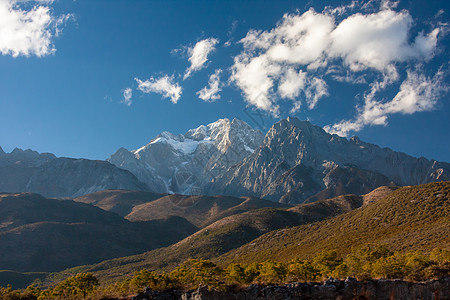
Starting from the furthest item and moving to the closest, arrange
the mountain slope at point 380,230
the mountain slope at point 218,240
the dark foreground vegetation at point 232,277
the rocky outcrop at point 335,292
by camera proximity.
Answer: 1. the mountain slope at point 218,240
2. the mountain slope at point 380,230
3. the dark foreground vegetation at point 232,277
4. the rocky outcrop at point 335,292

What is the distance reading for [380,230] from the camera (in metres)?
94.1

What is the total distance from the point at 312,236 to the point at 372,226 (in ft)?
61.1

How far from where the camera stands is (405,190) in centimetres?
12588

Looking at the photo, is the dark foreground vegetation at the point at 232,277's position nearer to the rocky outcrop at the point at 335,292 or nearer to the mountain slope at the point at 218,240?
the rocky outcrop at the point at 335,292

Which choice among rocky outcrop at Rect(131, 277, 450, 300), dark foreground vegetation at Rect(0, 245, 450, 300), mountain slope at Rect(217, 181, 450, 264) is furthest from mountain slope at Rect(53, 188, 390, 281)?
rocky outcrop at Rect(131, 277, 450, 300)

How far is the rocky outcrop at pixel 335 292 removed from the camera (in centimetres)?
3612

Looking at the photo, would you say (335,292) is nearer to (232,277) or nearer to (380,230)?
(232,277)

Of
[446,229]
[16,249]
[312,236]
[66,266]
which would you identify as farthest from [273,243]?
[16,249]

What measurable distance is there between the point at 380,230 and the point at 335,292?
65092 millimetres

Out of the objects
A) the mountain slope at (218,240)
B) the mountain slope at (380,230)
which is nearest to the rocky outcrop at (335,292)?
the mountain slope at (380,230)

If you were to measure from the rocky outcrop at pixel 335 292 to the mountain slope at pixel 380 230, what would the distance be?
92.6ft

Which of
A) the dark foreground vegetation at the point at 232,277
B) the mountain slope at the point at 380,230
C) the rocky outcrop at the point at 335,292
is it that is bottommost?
the rocky outcrop at the point at 335,292

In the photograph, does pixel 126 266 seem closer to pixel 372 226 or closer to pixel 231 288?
pixel 372 226

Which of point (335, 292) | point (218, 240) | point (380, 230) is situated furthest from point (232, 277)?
point (218, 240)
